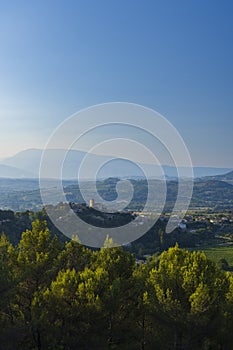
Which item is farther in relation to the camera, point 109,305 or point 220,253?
point 220,253

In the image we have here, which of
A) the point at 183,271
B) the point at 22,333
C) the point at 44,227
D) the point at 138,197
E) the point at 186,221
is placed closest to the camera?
the point at 22,333

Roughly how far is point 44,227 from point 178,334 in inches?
201

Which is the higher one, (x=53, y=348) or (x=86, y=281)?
(x=86, y=281)

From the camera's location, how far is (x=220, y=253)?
4200 centimetres

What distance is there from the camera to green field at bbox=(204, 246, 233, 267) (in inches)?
1518

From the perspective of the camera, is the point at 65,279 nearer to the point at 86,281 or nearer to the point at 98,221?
the point at 86,281

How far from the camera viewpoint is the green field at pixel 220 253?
38562mm

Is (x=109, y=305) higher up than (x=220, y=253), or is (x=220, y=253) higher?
(x=109, y=305)

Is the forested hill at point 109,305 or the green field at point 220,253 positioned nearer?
the forested hill at point 109,305

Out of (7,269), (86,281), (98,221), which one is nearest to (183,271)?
(86,281)

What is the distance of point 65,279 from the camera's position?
30.8 ft

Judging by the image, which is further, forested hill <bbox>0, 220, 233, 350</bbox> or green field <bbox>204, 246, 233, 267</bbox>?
green field <bbox>204, 246, 233, 267</bbox>

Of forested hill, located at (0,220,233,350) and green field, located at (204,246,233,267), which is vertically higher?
forested hill, located at (0,220,233,350)

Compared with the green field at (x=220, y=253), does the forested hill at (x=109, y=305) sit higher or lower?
higher
